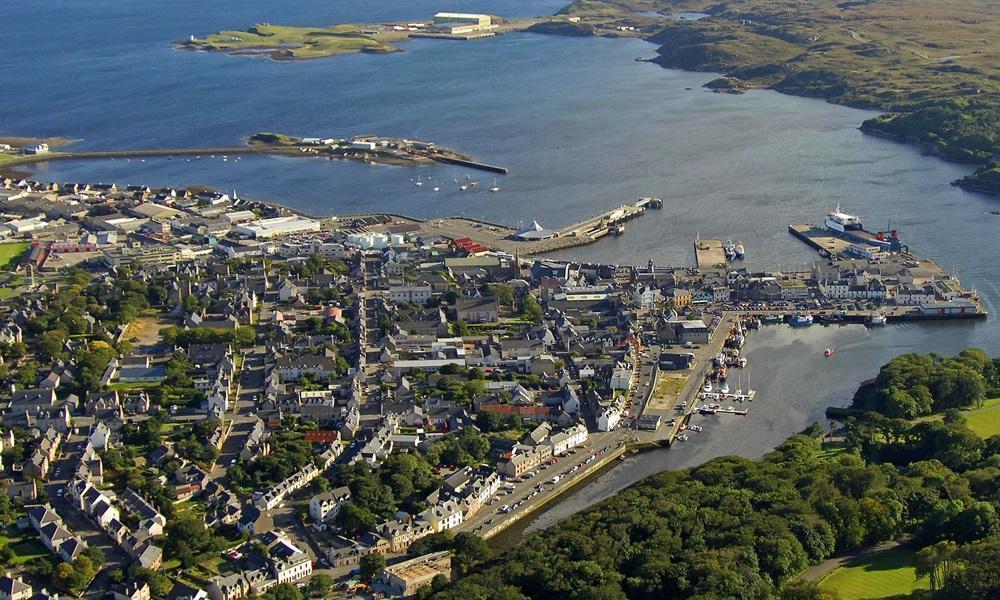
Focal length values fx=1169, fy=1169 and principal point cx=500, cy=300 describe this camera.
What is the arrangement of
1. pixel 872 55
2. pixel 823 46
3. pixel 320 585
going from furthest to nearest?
pixel 823 46
pixel 872 55
pixel 320 585

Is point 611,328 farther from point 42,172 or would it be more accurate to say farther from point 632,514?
point 42,172

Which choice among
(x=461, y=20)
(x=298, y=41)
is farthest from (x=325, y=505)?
(x=461, y=20)

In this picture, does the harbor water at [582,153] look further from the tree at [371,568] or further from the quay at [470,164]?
the tree at [371,568]

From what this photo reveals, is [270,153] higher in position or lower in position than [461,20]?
lower

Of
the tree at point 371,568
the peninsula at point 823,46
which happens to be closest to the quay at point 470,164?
the peninsula at point 823,46

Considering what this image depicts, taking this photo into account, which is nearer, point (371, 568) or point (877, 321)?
point (371, 568)

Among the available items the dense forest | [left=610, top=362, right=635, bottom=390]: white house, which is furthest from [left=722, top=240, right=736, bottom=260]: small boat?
the dense forest

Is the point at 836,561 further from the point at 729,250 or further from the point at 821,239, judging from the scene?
the point at 821,239

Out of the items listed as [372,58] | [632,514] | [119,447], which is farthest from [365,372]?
[372,58]
